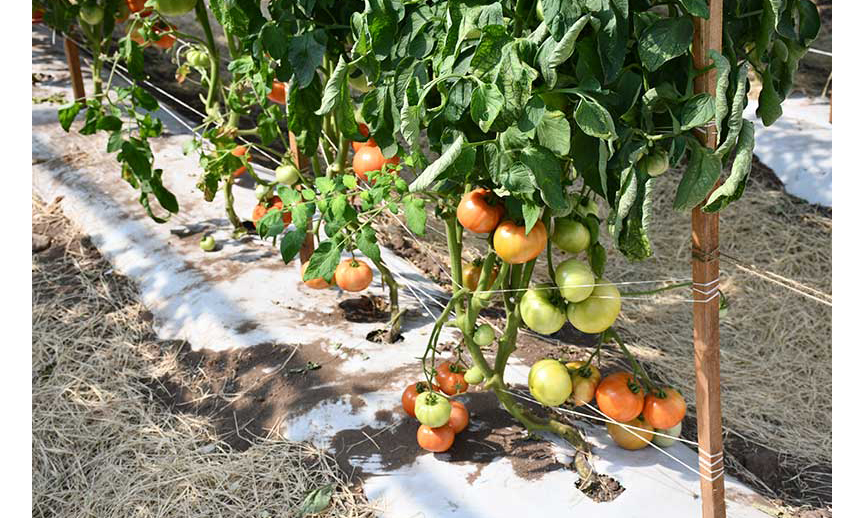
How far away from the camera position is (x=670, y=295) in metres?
2.95

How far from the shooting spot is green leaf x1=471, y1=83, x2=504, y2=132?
1.23 meters

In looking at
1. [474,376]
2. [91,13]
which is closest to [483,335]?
[474,376]

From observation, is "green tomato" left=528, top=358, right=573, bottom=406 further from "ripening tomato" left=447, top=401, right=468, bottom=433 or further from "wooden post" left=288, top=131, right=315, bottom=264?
"wooden post" left=288, top=131, right=315, bottom=264

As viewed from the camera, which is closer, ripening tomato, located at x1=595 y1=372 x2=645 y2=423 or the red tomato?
ripening tomato, located at x1=595 y1=372 x2=645 y2=423

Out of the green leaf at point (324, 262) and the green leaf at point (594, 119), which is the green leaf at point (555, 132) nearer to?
the green leaf at point (594, 119)

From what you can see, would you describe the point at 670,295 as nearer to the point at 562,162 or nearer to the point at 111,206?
the point at 562,162

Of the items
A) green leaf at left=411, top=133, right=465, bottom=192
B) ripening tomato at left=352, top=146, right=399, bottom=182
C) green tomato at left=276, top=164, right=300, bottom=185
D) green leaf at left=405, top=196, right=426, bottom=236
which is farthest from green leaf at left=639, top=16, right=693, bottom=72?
green tomato at left=276, top=164, right=300, bottom=185

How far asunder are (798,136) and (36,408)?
3.21 m

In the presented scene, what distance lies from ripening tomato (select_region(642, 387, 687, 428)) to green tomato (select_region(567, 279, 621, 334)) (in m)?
0.23

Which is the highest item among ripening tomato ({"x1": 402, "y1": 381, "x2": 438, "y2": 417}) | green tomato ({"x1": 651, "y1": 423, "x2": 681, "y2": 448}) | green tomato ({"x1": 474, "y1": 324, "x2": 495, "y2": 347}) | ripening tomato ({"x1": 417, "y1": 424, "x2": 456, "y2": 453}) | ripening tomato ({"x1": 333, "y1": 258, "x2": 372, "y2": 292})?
ripening tomato ({"x1": 333, "y1": 258, "x2": 372, "y2": 292})

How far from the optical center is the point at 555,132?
1293 millimetres

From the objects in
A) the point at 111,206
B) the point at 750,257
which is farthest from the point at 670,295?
the point at 111,206

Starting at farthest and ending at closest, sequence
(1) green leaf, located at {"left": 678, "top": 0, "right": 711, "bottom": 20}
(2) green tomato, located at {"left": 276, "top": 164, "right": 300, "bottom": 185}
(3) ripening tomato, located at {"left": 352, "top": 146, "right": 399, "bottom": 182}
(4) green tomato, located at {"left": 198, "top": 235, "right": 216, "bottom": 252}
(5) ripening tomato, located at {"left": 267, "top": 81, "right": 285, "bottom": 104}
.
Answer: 1. (4) green tomato, located at {"left": 198, "top": 235, "right": 216, "bottom": 252}
2. (5) ripening tomato, located at {"left": 267, "top": 81, "right": 285, "bottom": 104}
3. (2) green tomato, located at {"left": 276, "top": 164, "right": 300, "bottom": 185}
4. (3) ripening tomato, located at {"left": 352, "top": 146, "right": 399, "bottom": 182}
5. (1) green leaf, located at {"left": 678, "top": 0, "right": 711, "bottom": 20}

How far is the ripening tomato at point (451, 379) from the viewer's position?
1851 millimetres
